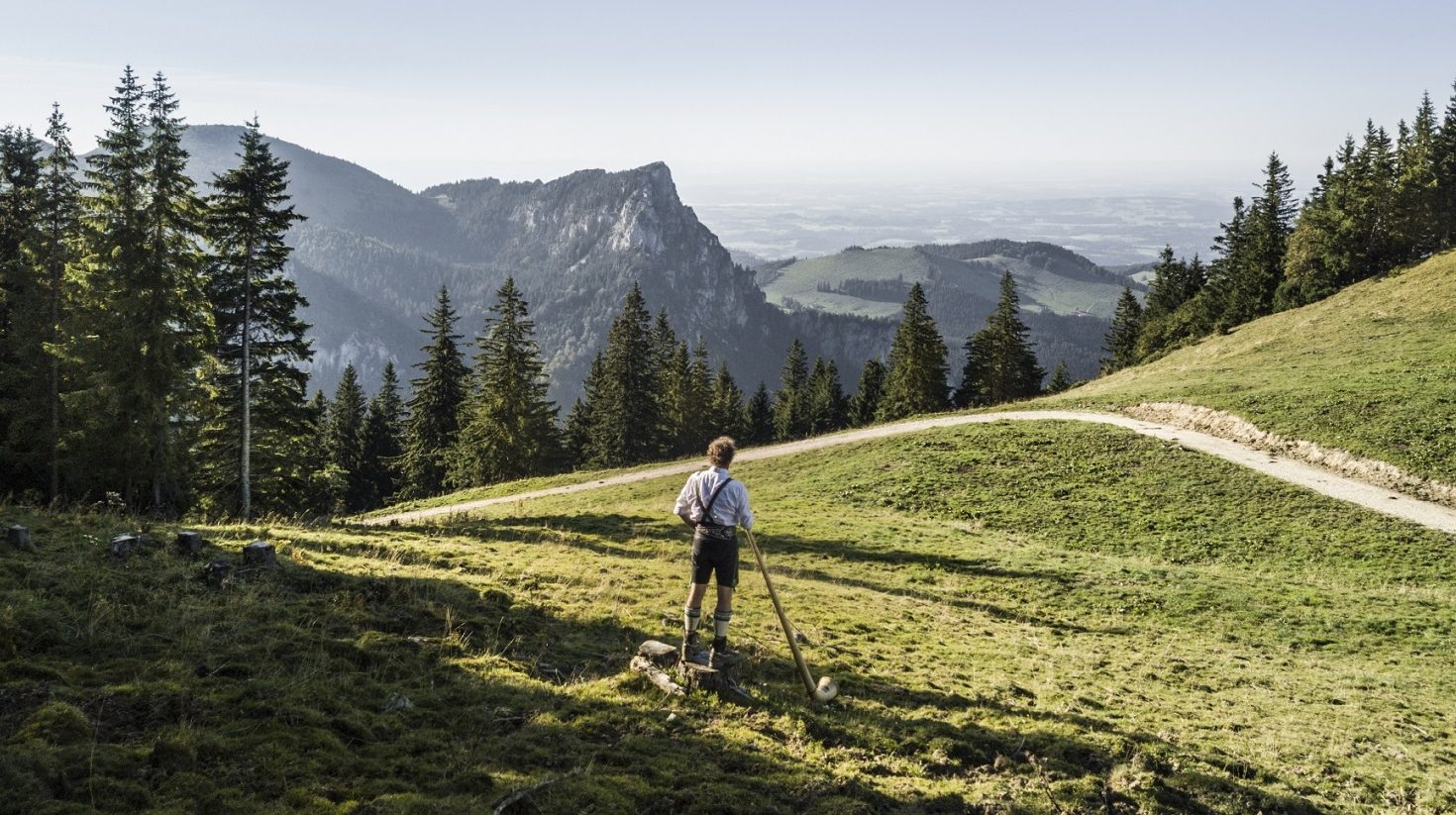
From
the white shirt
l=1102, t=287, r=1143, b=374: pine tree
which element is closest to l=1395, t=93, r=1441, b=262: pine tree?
l=1102, t=287, r=1143, b=374: pine tree

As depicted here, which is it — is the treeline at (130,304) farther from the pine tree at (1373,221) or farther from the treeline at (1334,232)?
the pine tree at (1373,221)

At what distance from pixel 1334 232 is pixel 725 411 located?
193 feet

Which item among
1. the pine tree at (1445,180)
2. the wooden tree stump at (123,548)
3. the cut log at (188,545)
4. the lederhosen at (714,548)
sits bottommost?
the cut log at (188,545)

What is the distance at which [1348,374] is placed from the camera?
35188mm

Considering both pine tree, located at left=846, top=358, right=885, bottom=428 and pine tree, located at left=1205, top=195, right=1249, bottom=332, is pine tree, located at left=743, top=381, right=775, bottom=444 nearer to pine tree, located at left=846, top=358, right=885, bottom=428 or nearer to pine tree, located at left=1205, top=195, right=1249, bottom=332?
pine tree, located at left=846, top=358, right=885, bottom=428

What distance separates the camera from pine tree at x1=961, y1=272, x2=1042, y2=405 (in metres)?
74.1

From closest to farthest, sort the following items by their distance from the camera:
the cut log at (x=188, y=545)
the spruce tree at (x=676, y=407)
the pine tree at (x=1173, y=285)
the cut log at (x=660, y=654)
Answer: the cut log at (x=660, y=654), the cut log at (x=188, y=545), the spruce tree at (x=676, y=407), the pine tree at (x=1173, y=285)

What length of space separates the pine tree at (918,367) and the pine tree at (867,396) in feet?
54.4

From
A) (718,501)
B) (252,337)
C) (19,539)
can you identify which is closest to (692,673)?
(718,501)

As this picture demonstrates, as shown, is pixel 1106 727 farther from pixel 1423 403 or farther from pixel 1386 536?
pixel 1423 403

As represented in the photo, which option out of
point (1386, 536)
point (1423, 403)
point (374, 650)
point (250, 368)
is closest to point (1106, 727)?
point (374, 650)

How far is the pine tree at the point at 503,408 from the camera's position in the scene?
179 ft

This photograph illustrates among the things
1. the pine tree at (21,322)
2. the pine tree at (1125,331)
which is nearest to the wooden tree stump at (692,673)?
the pine tree at (21,322)

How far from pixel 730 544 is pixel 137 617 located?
24.2 feet
